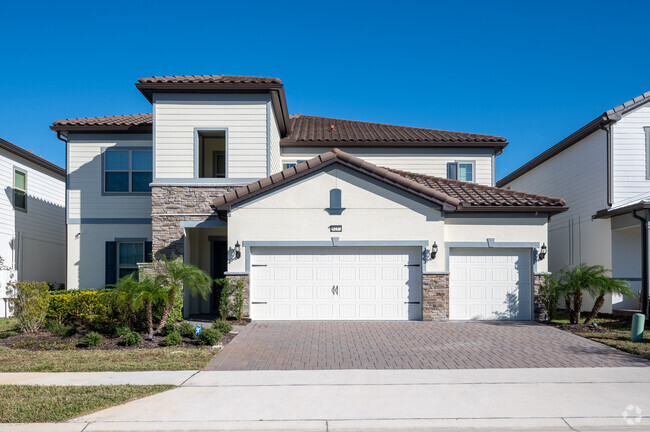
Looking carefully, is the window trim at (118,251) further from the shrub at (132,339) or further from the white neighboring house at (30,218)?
the shrub at (132,339)

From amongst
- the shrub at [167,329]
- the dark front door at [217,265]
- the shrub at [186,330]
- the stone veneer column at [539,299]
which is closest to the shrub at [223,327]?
the shrub at [186,330]

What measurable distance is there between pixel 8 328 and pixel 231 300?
6.04m

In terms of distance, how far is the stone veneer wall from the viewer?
56.7ft

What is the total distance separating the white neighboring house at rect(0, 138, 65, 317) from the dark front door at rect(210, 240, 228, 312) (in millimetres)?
7046

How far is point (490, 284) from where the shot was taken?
16219mm

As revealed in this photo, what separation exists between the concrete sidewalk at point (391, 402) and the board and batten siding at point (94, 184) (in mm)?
11464

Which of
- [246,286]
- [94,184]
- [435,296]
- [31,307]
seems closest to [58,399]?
[31,307]

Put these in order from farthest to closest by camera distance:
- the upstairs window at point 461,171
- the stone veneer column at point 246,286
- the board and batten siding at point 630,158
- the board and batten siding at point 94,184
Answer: the upstairs window at point 461,171, the board and batten siding at point 94,184, the board and batten siding at point 630,158, the stone veneer column at point 246,286

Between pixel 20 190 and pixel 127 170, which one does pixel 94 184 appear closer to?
pixel 127 170

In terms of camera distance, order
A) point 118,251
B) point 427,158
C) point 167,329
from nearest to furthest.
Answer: point 167,329 < point 118,251 < point 427,158

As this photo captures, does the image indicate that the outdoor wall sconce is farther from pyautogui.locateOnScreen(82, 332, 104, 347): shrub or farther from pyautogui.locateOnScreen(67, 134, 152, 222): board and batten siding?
pyautogui.locateOnScreen(67, 134, 152, 222): board and batten siding

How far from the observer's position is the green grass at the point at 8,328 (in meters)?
13.7

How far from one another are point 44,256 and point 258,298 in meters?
13.5

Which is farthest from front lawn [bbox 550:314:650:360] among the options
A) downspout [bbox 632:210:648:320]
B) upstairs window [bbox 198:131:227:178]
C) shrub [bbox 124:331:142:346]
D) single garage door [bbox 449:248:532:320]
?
upstairs window [bbox 198:131:227:178]
